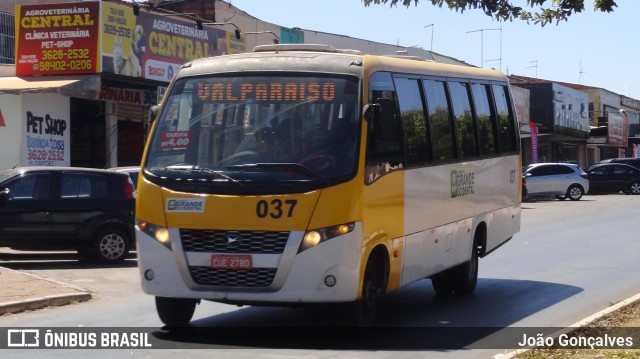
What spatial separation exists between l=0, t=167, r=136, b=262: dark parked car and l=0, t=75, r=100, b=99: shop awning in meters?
7.67

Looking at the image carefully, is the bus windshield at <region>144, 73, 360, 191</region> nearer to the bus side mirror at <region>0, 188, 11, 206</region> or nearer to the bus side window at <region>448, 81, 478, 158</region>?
the bus side window at <region>448, 81, 478, 158</region>

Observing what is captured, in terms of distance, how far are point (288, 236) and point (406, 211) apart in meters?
2.14

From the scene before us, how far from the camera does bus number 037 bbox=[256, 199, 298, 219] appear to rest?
9.55 meters

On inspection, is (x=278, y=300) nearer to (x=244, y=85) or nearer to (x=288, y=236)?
(x=288, y=236)

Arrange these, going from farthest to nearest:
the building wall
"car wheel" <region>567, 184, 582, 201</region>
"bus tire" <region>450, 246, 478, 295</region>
A: "car wheel" <region>567, 184, 582, 201</region> → the building wall → "bus tire" <region>450, 246, 478, 295</region>

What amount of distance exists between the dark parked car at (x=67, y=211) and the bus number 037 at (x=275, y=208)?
8.94 m

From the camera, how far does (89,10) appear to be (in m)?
27.2

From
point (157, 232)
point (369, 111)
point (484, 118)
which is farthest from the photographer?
point (484, 118)

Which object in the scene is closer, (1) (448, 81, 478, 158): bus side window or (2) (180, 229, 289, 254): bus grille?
(2) (180, 229, 289, 254): bus grille

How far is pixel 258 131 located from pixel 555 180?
35733 mm

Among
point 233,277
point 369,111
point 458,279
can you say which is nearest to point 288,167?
point 369,111

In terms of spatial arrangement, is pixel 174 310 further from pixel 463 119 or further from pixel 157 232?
pixel 463 119

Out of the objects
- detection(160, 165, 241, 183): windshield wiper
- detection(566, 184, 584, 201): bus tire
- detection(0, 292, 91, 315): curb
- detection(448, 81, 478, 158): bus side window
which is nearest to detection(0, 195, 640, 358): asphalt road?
detection(0, 292, 91, 315): curb

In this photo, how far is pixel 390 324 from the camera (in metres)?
11.3
